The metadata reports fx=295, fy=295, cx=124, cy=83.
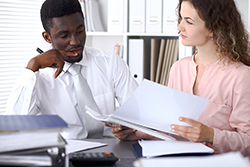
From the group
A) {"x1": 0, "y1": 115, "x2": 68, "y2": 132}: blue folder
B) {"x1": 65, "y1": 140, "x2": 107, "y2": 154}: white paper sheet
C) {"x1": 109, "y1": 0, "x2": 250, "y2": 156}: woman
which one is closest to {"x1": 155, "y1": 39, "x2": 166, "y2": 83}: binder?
{"x1": 109, "y1": 0, "x2": 250, "y2": 156}: woman

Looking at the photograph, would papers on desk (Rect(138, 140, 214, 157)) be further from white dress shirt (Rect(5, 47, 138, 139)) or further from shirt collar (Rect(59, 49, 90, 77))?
shirt collar (Rect(59, 49, 90, 77))

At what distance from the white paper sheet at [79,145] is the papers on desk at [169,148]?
19cm

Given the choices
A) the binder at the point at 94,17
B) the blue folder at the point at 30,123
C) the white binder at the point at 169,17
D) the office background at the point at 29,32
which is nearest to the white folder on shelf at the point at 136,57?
the office background at the point at 29,32

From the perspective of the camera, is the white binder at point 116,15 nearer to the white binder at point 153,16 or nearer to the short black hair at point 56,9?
the white binder at point 153,16

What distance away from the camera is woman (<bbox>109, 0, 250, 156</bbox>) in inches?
46.7

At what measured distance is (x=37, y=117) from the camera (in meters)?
0.77

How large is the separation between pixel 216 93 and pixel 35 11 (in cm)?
197

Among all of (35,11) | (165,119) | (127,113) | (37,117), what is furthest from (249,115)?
(35,11)

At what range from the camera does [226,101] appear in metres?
1.25

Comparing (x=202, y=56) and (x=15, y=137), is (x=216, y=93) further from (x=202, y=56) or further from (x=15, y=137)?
(x=15, y=137)

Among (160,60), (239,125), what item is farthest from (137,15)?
(239,125)

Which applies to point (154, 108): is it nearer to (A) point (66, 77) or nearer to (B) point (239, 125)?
(B) point (239, 125)

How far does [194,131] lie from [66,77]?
2.51ft

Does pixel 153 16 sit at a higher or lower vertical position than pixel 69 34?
higher
